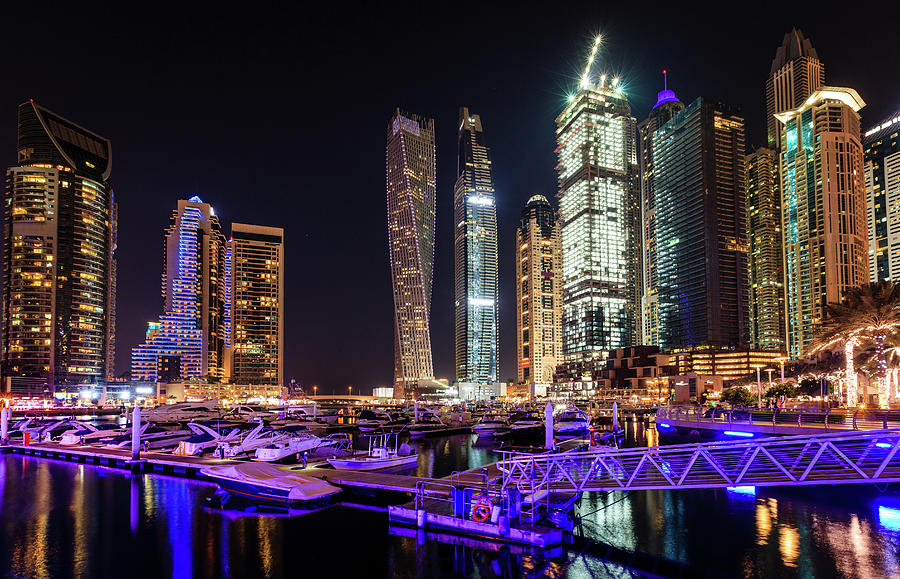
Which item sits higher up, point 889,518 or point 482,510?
point 482,510

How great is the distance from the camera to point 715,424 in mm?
67000

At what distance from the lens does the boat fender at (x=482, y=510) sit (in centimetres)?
2715

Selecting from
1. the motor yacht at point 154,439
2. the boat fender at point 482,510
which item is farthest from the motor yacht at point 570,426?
the boat fender at point 482,510

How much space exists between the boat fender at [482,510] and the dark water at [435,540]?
45.3 inches

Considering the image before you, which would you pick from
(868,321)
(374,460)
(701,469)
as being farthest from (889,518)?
(374,460)

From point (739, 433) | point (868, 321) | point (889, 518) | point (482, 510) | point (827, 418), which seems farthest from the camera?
point (739, 433)

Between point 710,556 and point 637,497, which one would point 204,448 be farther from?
point 710,556

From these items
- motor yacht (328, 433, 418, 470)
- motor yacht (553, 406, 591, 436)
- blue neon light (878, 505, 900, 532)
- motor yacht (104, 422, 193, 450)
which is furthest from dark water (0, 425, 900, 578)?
motor yacht (553, 406, 591, 436)

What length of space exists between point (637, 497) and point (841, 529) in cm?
1218

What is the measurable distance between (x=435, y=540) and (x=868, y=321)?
51.0 meters

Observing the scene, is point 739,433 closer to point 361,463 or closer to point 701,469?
point 701,469

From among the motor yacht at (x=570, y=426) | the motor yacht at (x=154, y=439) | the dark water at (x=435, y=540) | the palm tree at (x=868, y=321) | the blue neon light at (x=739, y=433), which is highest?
the palm tree at (x=868, y=321)

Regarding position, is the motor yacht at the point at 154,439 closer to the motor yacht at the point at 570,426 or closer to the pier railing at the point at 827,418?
the motor yacht at the point at 570,426

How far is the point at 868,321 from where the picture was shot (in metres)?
57.9
